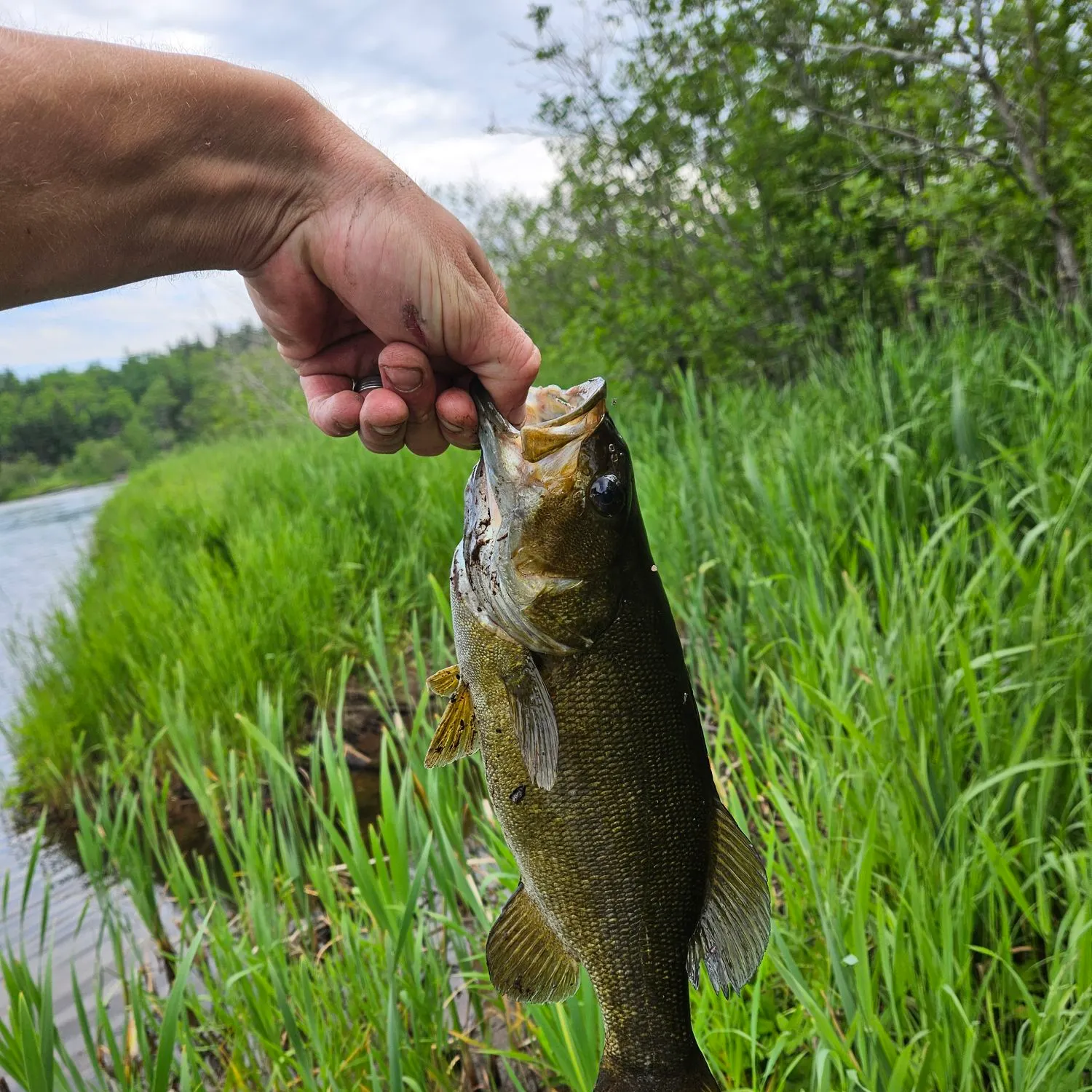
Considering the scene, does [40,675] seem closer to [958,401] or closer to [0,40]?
[0,40]

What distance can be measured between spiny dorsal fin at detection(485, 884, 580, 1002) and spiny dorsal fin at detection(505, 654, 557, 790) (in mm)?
273

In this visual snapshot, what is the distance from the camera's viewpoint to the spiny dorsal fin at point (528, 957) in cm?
145

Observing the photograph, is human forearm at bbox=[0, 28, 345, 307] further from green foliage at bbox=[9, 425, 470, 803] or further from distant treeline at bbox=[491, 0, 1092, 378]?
distant treeline at bbox=[491, 0, 1092, 378]

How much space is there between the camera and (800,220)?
853cm

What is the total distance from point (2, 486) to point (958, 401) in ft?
215

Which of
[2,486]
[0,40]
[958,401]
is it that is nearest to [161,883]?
[0,40]

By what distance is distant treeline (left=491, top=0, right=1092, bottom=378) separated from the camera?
20.9ft

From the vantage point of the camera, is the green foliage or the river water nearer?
the river water

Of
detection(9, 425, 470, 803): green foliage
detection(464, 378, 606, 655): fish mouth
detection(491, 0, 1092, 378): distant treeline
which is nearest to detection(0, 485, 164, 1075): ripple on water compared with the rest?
detection(9, 425, 470, 803): green foliage

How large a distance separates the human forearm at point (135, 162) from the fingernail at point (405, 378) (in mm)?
361

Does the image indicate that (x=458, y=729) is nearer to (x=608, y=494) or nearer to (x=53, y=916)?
(x=608, y=494)

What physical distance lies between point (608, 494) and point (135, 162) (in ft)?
3.35

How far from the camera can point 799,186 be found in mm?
8414

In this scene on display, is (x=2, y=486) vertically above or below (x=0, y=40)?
above
